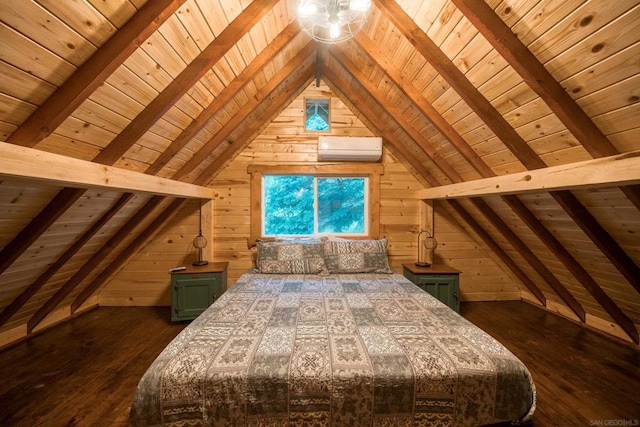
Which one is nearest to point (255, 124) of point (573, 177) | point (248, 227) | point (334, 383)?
point (248, 227)

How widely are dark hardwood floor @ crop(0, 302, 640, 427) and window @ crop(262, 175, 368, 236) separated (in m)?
1.65

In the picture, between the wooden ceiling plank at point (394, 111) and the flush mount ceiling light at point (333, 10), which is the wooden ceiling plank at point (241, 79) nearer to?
the flush mount ceiling light at point (333, 10)

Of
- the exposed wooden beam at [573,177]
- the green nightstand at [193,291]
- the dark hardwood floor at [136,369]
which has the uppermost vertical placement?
the exposed wooden beam at [573,177]

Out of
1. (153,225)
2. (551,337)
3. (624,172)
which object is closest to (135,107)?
(153,225)

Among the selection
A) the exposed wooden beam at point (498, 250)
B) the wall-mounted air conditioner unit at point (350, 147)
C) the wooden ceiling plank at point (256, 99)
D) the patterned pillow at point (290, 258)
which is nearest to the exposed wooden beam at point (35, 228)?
the wooden ceiling plank at point (256, 99)

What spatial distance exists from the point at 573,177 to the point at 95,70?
8.05ft

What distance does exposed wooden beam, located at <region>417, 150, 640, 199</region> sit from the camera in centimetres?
116

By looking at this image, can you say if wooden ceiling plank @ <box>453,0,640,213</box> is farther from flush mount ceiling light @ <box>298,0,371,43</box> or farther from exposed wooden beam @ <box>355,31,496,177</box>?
exposed wooden beam @ <box>355,31,496,177</box>

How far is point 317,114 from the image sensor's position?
329cm

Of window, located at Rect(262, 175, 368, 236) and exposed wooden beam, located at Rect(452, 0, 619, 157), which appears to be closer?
exposed wooden beam, located at Rect(452, 0, 619, 157)

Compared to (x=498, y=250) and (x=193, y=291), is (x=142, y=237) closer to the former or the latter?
(x=193, y=291)

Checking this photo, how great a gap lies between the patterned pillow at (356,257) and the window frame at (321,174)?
442mm

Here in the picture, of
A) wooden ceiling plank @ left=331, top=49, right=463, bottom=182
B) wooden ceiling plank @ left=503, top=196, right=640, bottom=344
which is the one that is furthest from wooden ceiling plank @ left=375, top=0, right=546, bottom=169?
wooden ceiling plank @ left=331, top=49, right=463, bottom=182

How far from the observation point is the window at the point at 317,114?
3.26 meters
